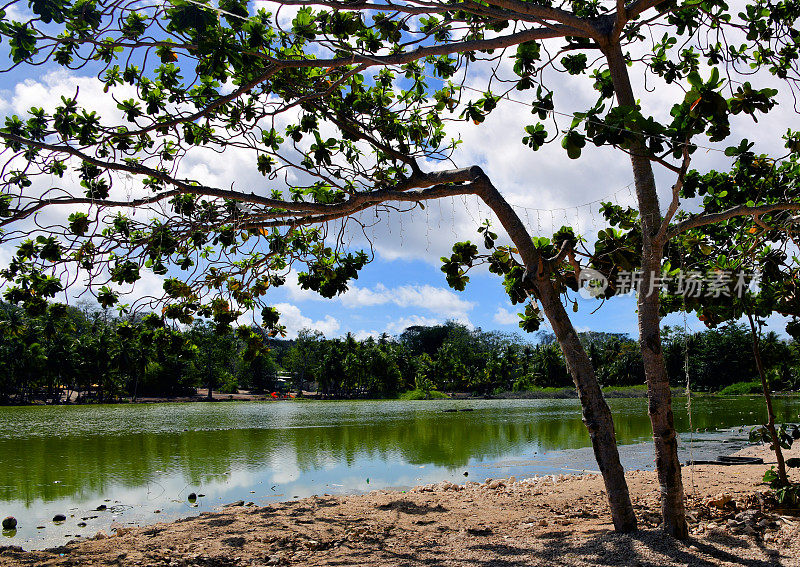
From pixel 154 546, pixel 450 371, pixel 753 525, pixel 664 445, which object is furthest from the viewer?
pixel 450 371

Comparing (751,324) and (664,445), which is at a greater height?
(751,324)

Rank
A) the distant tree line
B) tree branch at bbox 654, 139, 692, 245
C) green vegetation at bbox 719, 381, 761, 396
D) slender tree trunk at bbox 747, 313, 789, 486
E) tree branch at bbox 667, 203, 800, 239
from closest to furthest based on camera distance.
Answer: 1. tree branch at bbox 654, 139, 692, 245
2. tree branch at bbox 667, 203, 800, 239
3. slender tree trunk at bbox 747, 313, 789, 486
4. the distant tree line
5. green vegetation at bbox 719, 381, 761, 396

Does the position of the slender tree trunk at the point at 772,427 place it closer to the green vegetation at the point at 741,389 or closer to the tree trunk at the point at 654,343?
the tree trunk at the point at 654,343

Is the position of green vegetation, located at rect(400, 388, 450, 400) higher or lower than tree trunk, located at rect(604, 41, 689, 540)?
lower

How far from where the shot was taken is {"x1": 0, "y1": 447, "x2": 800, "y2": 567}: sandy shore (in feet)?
13.0

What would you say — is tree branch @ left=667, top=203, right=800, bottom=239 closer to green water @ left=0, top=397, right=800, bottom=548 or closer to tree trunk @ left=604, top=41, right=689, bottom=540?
tree trunk @ left=604, top=41, right=689, bottom=540

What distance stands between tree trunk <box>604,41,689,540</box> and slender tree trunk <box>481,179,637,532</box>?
31 cm

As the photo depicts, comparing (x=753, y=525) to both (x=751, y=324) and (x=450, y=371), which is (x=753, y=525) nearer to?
(x=751, y=324)

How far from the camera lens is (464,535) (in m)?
5.18

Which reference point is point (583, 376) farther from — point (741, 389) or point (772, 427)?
point (741, 389)

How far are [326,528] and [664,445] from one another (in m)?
3.67

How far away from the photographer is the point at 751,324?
623 centimetres

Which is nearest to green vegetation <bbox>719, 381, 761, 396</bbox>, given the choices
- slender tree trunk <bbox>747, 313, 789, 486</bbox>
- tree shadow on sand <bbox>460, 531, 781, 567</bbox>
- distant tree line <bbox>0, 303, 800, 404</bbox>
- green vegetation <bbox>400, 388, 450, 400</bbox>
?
distant tree line <bbox>0, 303, 800, 404</bbox>

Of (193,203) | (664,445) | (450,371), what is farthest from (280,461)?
(450,371)
